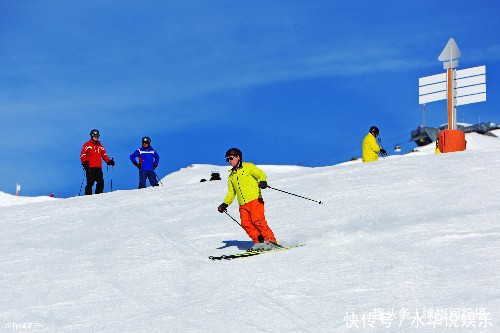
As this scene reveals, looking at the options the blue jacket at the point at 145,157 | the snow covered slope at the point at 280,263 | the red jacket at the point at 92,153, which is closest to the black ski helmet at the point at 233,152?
the snow covered slope at the point at 280,263

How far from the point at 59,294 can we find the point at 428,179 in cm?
824

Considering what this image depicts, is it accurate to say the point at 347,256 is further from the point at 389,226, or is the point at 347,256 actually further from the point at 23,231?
the point at 23,231

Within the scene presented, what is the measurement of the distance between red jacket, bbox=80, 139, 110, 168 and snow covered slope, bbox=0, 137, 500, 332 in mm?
2769

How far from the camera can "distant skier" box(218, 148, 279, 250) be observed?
9266mm

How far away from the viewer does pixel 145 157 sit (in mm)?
18062

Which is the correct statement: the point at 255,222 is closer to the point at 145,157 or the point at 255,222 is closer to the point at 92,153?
the point at 92,153

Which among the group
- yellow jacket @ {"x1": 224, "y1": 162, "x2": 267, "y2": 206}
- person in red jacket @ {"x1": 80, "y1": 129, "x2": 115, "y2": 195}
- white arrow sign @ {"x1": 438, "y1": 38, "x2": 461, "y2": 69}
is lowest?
yellow jacket @ {"x1": 224, "y1": 162, "x2": 267, "y2": 206}

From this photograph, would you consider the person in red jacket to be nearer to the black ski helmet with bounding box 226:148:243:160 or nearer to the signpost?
the black ski helmet with bounding box 226:148:243:160

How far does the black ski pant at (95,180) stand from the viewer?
17.4 meters

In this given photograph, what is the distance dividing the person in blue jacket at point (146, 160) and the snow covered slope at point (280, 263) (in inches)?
135

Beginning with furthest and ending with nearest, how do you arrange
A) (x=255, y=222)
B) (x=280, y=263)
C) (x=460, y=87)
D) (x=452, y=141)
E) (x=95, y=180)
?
(x=460, y=87)
(x=452, y=141)
(x=95, y=180)
(x=255, y=222)
(x=280, y=263)

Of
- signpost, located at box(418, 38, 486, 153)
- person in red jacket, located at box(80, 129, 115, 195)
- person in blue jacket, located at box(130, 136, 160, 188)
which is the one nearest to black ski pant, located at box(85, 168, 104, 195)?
person in red jacket, located at box(80, 129, 115, 195)

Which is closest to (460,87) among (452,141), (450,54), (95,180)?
(450,54)

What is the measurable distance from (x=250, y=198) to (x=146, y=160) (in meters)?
9.14
